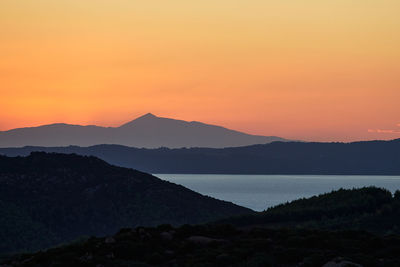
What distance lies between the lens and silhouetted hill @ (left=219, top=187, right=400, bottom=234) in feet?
183

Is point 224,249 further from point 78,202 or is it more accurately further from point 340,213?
point 78,202

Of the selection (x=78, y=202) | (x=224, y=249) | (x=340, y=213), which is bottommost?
(x=78, y=202)

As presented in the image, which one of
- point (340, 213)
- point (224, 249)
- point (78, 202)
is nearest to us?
point (224, 249)

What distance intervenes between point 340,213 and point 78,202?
59.6 meters

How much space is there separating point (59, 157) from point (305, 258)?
9900cm

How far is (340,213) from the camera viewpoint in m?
62.2

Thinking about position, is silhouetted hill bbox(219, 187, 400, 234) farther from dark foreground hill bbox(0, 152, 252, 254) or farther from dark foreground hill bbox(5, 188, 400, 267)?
dark foreground hill bbox(0, 152, 252, 254)

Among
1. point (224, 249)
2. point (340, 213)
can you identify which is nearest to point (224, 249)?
point (224, 249)

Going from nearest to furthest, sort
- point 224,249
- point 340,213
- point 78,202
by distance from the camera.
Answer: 1. point 224,249
2. point 340,213
3. point 78,202

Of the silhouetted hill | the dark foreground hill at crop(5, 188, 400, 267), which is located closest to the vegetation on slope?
the dark foreground hill at crop(5, 188, 400, 267)

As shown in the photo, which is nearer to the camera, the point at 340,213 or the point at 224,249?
the point at 224,249

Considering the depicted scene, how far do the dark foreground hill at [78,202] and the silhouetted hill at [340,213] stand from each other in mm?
40249

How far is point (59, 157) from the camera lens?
124m

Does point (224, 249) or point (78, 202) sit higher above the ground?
point (224, 249)
